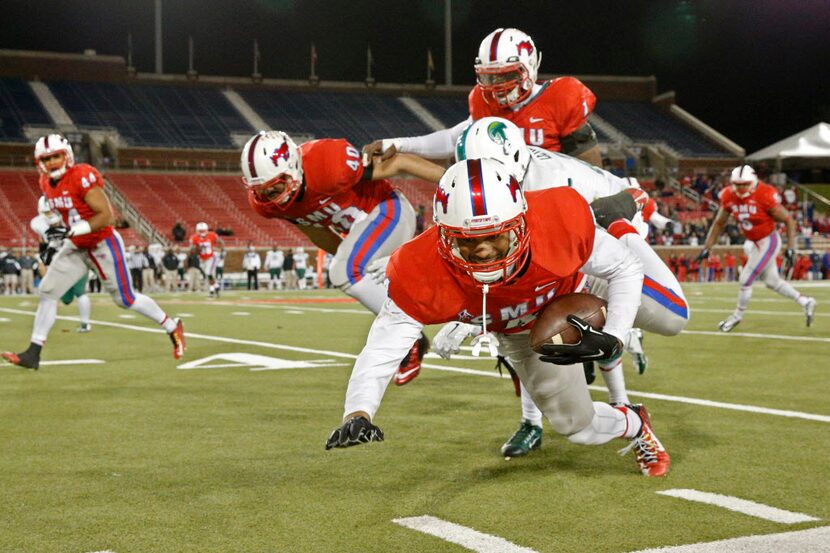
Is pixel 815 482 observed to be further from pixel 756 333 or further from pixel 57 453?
pixel 756 333

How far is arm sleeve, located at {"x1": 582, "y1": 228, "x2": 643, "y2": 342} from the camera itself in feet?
10.3

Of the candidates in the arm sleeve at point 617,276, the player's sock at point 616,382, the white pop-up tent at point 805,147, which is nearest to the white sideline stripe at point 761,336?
the player's sock at point 616,382

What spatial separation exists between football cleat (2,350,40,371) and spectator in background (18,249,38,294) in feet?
62.1

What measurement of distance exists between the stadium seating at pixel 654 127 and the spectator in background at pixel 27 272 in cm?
2837

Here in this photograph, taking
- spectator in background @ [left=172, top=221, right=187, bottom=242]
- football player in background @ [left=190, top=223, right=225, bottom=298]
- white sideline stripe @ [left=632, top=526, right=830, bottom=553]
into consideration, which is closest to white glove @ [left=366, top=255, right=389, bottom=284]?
white sideline stripe @ [left=632, top=526, right=830, bottom=553]

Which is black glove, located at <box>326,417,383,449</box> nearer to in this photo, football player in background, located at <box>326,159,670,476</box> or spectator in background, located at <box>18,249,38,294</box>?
football player in background, located at <box>326,159,670,476</box>

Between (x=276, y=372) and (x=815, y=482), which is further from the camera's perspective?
(x=276, y=372)

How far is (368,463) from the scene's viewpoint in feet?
13.0

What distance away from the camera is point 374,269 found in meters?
4.84

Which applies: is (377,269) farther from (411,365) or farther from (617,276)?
(617,276)

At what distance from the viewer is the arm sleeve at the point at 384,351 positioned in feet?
9.80

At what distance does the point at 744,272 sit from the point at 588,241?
348 inches

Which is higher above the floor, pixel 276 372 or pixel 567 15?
pixel 567 15

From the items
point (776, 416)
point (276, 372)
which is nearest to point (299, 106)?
point (276, 372)
